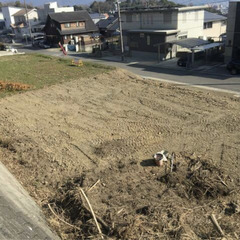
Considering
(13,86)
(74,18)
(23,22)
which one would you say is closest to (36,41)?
(74,18)

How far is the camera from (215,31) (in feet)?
138

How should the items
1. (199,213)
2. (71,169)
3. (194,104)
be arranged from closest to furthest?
(199,213)
(71,169)
(194,104)

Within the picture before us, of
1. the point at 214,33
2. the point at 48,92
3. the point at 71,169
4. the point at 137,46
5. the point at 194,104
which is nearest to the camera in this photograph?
the point at 71,169

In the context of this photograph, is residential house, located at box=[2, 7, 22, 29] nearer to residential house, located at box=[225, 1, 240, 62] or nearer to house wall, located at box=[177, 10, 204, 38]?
house wall, located at box=[177, 10, 204, 38]

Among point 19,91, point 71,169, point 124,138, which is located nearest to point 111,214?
point 71,169

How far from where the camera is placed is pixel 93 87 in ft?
68.4

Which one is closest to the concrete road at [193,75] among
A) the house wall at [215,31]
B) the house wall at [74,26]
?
the house wall at [215,31]

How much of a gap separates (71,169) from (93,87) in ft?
36.9

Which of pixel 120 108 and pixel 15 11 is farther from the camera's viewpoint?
pixel 15 11

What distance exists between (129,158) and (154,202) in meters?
2.93

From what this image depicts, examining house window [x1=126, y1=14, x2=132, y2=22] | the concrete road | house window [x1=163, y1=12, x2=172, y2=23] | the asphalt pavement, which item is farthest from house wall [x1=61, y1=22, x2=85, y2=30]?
the asphalt pavement

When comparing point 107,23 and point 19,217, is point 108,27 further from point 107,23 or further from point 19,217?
point 19,217

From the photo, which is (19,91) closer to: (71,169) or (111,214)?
(71,169)

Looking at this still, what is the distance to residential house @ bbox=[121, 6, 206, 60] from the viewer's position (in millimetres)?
32056
